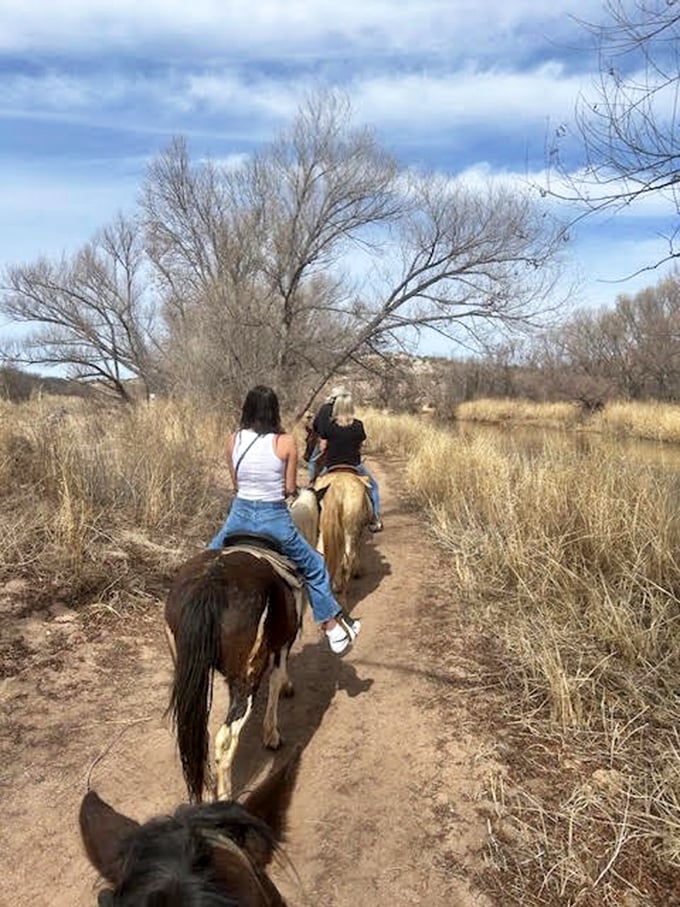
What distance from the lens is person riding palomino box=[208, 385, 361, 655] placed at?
4.64 meters

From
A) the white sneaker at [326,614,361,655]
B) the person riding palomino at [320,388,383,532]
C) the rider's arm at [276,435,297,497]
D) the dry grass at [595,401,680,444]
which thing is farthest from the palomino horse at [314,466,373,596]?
the dry grass at [595,401,680,444]

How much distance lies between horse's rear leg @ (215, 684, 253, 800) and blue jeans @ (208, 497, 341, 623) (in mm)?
1186

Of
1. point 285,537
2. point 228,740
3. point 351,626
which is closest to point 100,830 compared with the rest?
point 228,740

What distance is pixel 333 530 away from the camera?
7184mm

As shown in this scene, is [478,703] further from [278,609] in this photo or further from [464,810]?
[278,609]

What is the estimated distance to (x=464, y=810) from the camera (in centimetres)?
365

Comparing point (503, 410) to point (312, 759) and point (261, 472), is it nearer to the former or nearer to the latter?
point (261, 472)

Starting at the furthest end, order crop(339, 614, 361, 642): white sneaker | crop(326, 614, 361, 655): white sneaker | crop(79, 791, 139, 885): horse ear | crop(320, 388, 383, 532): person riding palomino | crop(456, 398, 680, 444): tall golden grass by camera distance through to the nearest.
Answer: crop(456, 398, 680, 444): tall golden grass
crop(320, 388, 383, 532): person riding palomino
crop(339, 614, 361, 642): white sneaker
crop(326, 614, 361, 655): white sneaker
crop(79, 791, 139, 885): horse ear

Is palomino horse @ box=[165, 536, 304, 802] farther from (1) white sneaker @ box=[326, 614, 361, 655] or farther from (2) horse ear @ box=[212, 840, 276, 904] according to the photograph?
(2) horse ear @ box=[212, 840, 276, 904]

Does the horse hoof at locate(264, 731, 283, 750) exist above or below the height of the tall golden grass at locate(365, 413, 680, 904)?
below

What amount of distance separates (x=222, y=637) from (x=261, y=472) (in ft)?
4.78

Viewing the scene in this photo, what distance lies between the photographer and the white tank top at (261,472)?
464 cm

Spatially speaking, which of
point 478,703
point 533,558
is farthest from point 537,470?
point 478,703

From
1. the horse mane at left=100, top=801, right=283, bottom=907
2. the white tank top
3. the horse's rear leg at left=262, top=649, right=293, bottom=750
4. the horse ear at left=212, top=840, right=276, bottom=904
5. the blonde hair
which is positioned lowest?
the horse's rear leg at left=262, top=649, right=293, bottom=750
